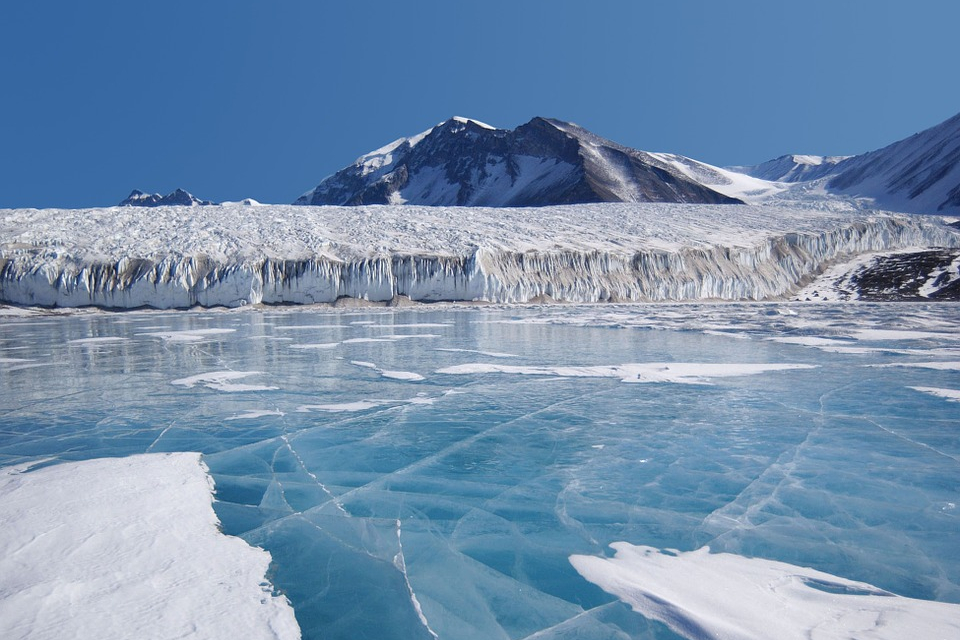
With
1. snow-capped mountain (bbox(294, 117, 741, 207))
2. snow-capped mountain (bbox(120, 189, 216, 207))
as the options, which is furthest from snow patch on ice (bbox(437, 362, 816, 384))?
snow-capped mountain (bbox(120, 189, 216, 207))

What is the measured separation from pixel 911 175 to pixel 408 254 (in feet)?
225

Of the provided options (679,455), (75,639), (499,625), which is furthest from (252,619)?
(679,455)

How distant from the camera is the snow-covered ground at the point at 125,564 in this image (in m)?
2.52

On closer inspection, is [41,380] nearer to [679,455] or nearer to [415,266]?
[679,455]

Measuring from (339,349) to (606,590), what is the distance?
9871 mm

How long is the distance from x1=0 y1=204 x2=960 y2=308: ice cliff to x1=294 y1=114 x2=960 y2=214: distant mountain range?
36.9 m

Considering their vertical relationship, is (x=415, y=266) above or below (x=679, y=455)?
above

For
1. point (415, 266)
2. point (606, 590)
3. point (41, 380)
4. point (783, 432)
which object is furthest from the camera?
point (415, 266)

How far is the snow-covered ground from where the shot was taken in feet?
8.25

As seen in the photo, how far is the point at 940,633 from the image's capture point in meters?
2.50

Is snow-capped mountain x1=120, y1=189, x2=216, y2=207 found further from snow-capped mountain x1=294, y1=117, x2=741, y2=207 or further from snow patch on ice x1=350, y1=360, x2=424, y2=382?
snow patch on ice x1=350, y1=360, x2=424, y2=382

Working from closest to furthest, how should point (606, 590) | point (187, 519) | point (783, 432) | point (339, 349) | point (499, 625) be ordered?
point (499, 625)
point (606, 590)
point (187, 519)
point (783, 432)
point (339, 349)

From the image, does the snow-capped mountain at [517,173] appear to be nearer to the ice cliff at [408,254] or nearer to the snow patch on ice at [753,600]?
the ice cliff at [408,254]

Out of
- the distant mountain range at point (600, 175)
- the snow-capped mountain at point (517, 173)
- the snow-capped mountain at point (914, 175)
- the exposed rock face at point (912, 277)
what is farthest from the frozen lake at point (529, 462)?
the snow-capped mountain at point (517, 173)
